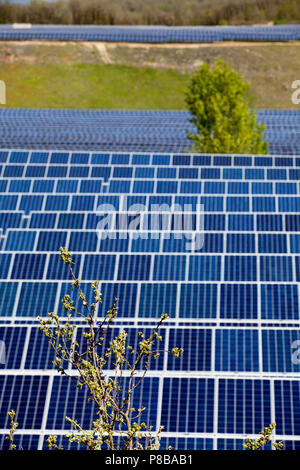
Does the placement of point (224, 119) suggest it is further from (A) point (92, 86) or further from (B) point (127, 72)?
(B) point (127, 72)

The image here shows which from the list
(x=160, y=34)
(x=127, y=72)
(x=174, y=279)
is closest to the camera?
(x=174, y=279)

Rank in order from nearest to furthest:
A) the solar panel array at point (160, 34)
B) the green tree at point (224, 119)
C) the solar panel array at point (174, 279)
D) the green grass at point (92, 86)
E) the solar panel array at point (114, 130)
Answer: the solar panel array at point (174, 279) < the green tree at point (224, 119) < the solar panel array at point (114, 130) < the green grass at point (92, 86) < the solar panel array at point (160, 34)

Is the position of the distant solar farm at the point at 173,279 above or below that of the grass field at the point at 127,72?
below

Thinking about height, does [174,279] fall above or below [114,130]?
below

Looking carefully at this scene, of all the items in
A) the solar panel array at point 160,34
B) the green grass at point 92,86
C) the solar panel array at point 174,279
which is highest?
the solar panel array at point 160,34

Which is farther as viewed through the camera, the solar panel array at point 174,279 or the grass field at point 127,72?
the grass field at point 127,72

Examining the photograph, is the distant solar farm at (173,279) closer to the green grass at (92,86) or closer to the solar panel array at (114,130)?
the solar panel array at (114,130)

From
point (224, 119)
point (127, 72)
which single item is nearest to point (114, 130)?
point (224, 119)

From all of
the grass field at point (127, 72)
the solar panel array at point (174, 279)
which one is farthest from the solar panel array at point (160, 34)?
the solar panel array at point (174, 279)

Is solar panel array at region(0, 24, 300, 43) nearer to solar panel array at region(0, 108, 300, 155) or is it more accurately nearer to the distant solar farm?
solar panel array at region(0, 108, 300, 155)
